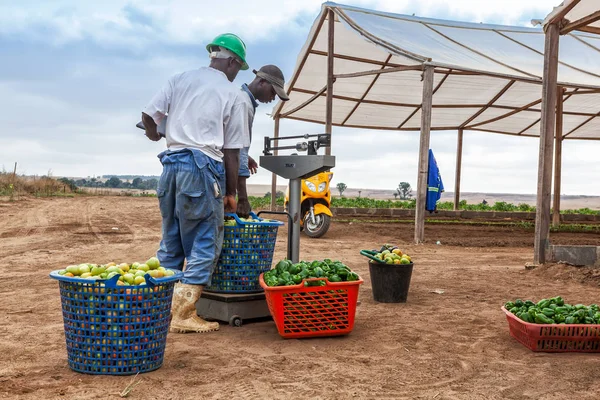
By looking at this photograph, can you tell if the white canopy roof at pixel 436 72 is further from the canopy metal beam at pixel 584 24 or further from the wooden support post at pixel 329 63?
the canopy metal beam at pixel 584 24

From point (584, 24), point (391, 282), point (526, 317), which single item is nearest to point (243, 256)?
point (391, 282)

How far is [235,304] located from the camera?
4.80 meters

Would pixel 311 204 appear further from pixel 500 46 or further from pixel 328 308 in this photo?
pixel 328 308

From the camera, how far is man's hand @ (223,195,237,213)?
4.63 metres

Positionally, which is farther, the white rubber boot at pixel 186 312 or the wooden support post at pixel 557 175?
the wooden support post at pixel 557 175

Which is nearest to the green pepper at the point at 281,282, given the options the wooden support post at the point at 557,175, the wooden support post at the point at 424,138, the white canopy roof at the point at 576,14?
the white canopy roof at the point at 576,14

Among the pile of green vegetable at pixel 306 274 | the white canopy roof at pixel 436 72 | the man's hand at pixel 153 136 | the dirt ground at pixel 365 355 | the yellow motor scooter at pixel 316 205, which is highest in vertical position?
the white canopy roof at pixel 436 72

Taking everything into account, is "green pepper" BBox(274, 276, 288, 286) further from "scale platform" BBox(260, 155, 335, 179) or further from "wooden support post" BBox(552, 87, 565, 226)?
"wooden support post" BBox(552, 87, 565, 226)

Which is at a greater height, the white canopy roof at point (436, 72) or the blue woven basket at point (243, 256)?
the white canopy roof at point (436, 72)

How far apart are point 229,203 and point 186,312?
870mm

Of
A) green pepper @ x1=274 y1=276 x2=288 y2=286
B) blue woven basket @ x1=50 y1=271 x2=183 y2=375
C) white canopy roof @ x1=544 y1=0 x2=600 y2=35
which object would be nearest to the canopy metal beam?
white canopy roof @ x1=544 y1=0 x2=600 y2=35

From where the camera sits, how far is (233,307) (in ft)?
15.7

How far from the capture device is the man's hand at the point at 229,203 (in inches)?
182

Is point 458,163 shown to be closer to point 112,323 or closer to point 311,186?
point 311,186
